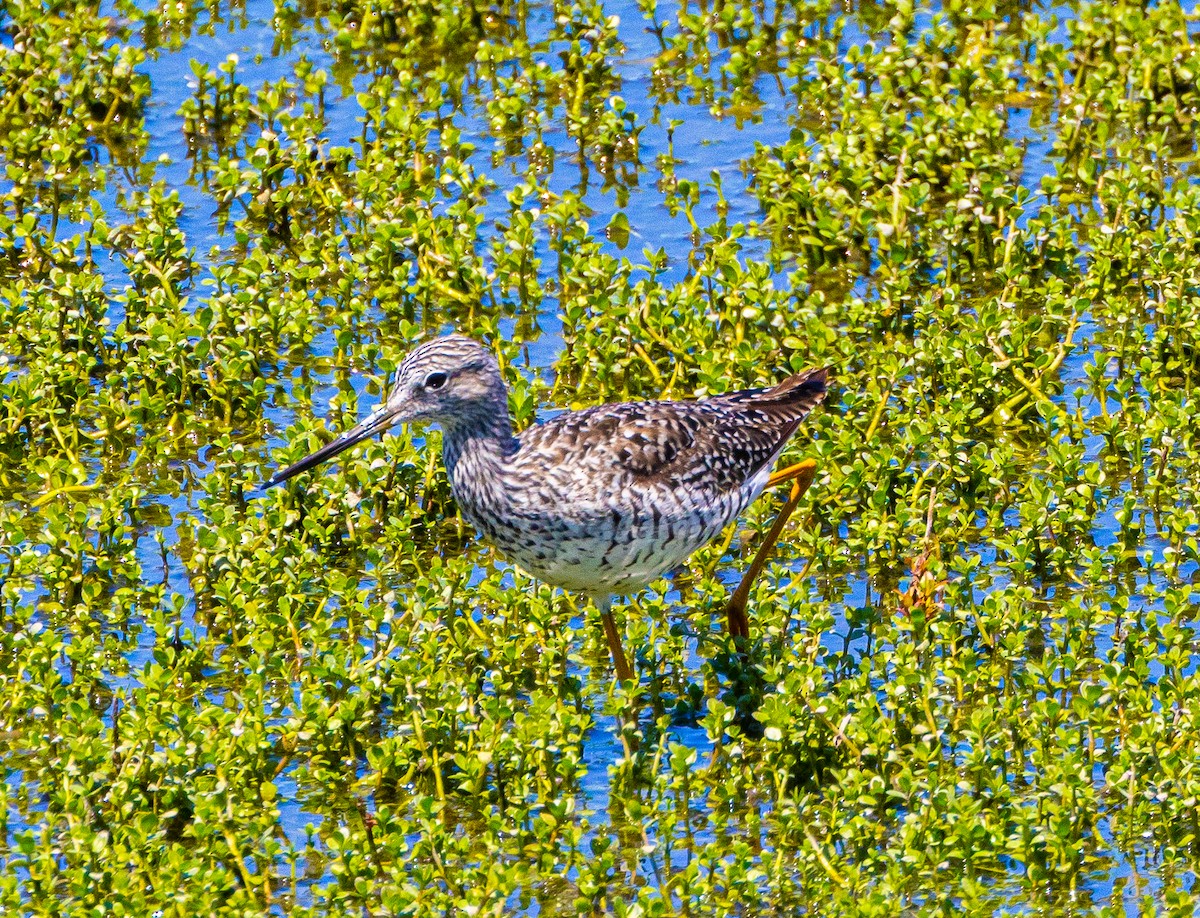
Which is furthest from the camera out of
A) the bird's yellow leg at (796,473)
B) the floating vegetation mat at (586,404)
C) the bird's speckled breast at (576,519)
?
the bird's yellow leg at (796,473)

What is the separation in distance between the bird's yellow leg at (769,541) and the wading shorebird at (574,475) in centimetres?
8

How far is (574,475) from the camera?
771cm

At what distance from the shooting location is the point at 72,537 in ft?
28.1

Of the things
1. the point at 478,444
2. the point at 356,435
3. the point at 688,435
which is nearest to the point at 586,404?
the point at 688,435

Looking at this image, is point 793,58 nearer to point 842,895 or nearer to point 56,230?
point 56,230

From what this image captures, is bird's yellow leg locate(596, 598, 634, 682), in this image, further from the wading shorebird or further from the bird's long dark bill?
the bird's long dark bill

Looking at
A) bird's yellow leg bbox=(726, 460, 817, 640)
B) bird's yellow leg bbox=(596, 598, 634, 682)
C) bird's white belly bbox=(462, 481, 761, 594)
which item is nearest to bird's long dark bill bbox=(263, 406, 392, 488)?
bird's white belly bbox=(462, 481, 761, 594)

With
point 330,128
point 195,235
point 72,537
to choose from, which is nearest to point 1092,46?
point 330,128

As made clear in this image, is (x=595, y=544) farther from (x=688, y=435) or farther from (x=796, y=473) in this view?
(x=796, y=473)

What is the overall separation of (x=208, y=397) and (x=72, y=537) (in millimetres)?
1841

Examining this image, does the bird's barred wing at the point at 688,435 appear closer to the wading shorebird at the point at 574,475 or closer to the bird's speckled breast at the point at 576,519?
the wading shorebird at the point at 574,475

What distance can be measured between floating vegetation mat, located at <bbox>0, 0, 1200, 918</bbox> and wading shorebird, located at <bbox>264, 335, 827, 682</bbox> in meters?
0.47

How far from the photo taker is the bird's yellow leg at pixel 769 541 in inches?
335

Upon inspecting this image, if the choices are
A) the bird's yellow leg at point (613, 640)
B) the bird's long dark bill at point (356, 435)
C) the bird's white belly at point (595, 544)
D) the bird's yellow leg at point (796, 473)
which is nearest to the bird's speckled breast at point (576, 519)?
the bird's white belly at point (595, 544)
